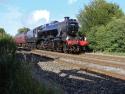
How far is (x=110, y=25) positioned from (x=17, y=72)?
1021 inches

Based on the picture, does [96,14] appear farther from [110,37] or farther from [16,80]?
[16,80]

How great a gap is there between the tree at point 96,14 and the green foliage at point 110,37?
15.8 feet

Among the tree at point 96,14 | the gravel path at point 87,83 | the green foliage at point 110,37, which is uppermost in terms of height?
the tree at point 96,14

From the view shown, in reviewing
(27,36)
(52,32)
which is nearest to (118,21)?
(52,32)

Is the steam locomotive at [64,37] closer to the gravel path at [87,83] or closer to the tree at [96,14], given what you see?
the tree at [96,14]

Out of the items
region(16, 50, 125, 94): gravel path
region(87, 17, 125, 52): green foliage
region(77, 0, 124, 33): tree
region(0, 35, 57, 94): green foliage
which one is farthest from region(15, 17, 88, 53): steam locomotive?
region(0, 35, 57, 94): green foliage

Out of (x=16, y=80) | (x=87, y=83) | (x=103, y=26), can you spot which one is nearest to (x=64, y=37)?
(x=103, y=26)

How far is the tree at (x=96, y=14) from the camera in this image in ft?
131

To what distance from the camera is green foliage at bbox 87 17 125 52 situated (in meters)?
30.3

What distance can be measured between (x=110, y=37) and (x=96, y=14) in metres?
9.57

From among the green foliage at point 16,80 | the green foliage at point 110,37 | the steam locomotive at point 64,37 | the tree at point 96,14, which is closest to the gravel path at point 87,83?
the green foliage at point 16,80

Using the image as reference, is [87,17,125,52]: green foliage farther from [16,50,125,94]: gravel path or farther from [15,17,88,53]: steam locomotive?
[16,50,125,94]: gravel path

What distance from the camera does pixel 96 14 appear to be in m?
40.5

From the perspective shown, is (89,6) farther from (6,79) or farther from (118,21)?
(6,79)
